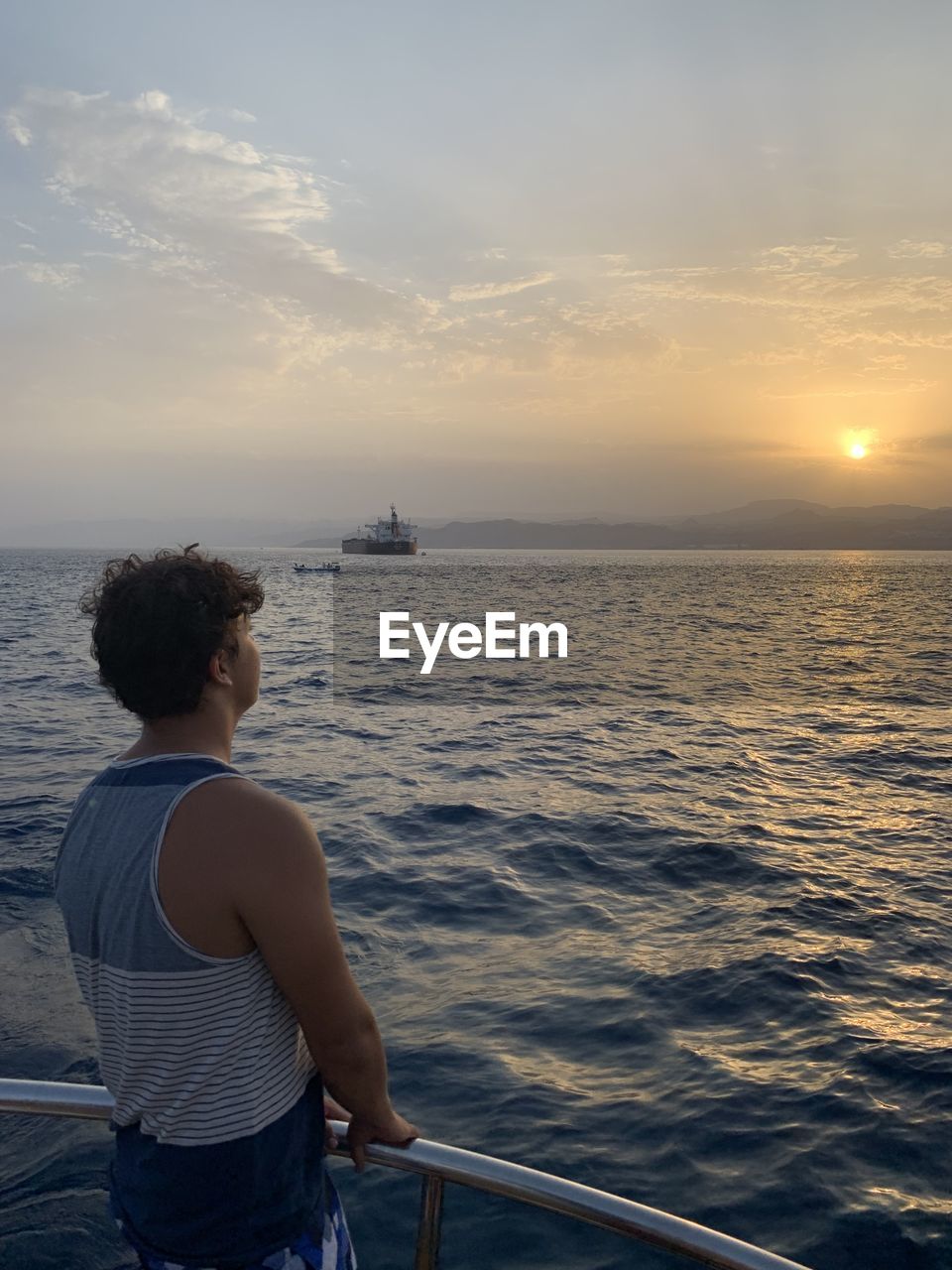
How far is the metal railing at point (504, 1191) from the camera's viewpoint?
5.79 ft

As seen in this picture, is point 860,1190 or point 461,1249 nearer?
point 461,1249

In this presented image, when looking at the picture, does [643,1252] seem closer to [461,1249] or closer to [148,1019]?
[461,1249]

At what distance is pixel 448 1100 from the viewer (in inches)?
230

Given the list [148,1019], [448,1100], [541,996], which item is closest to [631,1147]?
[448,1100]

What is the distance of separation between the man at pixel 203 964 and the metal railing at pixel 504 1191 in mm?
82

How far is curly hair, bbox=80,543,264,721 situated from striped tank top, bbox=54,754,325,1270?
5.8 inches

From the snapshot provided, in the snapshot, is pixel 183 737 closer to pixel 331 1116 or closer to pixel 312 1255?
pixel 331 1116

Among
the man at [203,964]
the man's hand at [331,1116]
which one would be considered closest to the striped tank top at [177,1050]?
the man at [203,964]

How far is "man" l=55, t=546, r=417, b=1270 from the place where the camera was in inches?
66.1

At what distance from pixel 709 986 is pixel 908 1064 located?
1.52 metres

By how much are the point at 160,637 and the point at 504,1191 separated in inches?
51.9

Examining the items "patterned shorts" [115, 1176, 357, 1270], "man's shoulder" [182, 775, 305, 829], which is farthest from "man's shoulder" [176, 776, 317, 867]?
"patterned shorts" [115, 1176, 357, 1270]

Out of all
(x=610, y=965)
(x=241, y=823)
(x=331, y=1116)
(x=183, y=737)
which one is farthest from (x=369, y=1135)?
(x=610, y=965)

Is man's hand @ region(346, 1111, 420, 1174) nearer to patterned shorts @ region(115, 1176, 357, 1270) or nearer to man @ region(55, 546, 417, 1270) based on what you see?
man @ region(55, 546, 417, 1270)
